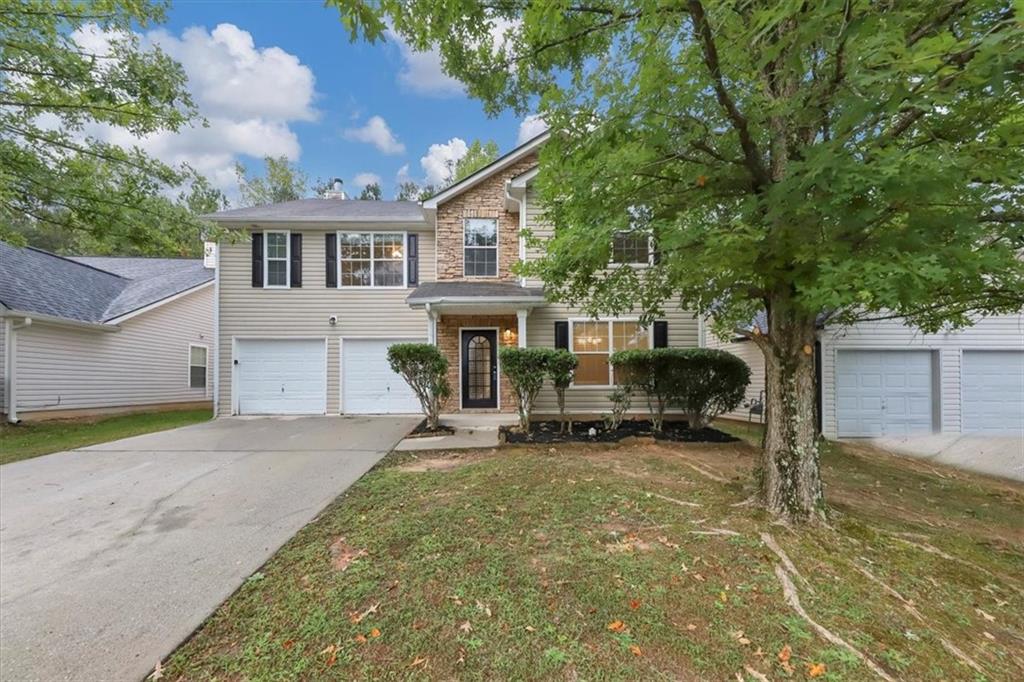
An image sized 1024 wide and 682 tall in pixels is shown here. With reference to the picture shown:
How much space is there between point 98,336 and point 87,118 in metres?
6.14

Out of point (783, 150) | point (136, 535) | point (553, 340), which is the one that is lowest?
point (136, 535)

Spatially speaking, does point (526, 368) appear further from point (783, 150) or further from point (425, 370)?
point (783, 150)

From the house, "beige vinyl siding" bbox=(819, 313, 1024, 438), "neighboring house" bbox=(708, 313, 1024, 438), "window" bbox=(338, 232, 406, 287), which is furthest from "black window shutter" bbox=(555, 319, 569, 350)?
"beige vinyl siding" bbox=(819, 313, 1024, 438)

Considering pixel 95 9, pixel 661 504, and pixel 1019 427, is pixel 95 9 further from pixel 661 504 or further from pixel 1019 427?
pixel 1019 427

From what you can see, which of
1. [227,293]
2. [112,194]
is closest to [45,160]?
[112,194]

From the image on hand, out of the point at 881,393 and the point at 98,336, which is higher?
the point at 98,336

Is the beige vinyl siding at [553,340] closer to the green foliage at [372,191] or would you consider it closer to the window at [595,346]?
the window at [595,346]

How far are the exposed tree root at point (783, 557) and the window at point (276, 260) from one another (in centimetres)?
1144

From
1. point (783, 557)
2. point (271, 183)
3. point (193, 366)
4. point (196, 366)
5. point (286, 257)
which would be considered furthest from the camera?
point (271, 183)

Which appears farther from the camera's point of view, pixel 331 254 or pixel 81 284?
pixel 81 284

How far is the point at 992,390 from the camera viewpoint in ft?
29.9

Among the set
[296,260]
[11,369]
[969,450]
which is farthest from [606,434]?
[11,369]

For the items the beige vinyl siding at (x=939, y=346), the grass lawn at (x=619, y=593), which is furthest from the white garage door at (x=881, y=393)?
the grass lawn at (x=619, y=593)

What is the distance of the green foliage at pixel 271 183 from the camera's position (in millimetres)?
28484
